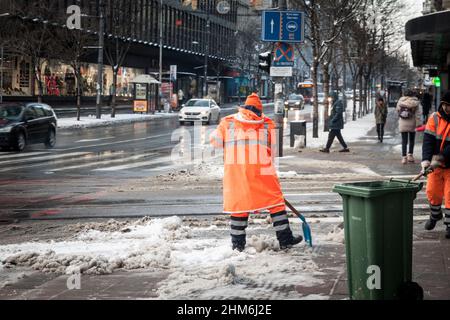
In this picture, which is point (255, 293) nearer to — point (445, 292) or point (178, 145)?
point (445, 292)

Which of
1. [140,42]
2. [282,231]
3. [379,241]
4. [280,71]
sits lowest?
[282,231]

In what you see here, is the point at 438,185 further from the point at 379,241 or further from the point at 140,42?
the point at 140,42

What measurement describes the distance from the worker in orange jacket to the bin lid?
2.24 meters

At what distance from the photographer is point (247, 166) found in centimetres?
844

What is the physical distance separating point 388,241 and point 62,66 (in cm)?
5503

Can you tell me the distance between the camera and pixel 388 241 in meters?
6.04

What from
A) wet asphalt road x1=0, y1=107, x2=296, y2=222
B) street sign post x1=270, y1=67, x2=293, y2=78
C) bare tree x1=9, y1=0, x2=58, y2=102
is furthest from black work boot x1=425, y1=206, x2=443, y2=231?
bare tree x1=9, y1=0, x2=58, y2=102

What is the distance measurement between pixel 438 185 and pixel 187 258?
3373 mm

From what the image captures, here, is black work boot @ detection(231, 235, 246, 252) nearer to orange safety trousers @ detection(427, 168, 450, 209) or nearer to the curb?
orange safety trousers @ detection(427, 168, 450, 209)

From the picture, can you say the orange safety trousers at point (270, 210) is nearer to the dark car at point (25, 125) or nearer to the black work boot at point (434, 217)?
the black work boot at point (434, 217)

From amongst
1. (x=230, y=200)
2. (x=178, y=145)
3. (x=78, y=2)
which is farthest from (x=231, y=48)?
(x=230, y=200)

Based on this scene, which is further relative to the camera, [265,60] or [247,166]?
[265,60]

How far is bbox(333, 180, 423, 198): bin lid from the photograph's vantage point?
591 centimetres

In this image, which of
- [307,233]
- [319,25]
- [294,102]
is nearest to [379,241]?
[307,233]
